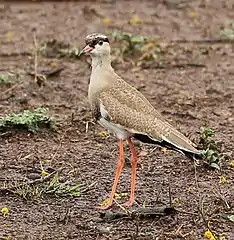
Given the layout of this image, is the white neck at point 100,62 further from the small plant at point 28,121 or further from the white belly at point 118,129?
the small plant at point 28,121

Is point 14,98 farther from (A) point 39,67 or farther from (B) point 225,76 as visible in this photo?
(B) point 225,76

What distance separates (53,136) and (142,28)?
4.17 meters

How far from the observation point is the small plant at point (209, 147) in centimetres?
690

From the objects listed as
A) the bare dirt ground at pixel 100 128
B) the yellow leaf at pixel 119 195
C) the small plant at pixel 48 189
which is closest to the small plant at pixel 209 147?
the bare dirt ground at pixel 100 128

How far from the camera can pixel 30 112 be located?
7883 millimetres

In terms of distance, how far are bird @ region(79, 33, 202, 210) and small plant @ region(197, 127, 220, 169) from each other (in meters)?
0.69

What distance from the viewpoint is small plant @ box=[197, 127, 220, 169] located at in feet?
22.6

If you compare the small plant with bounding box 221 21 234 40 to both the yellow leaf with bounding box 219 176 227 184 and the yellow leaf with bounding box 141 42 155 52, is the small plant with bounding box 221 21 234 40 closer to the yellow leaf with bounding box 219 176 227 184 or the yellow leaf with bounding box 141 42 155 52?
the yellow leaf with bounding box 141 42 155 52

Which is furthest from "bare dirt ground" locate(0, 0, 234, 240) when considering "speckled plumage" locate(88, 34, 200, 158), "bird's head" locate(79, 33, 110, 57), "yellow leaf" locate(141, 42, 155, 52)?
"bird's head" locate(79, 33, 110, 57)

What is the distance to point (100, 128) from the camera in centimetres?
800

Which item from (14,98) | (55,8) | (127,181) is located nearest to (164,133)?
(127,181)

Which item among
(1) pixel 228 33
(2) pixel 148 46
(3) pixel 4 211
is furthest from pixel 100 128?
(1) pixel 228 33

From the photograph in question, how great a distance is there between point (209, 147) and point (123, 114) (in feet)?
3.77

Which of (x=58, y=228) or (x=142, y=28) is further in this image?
(x=142, y=28)
